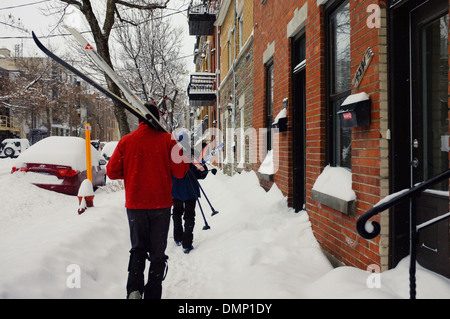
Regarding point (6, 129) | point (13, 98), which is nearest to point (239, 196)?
point (13, 98)

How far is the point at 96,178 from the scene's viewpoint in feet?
33.3

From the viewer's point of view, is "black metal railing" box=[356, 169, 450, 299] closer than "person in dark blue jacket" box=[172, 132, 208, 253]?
Yes

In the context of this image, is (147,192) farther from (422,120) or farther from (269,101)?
(269,101)

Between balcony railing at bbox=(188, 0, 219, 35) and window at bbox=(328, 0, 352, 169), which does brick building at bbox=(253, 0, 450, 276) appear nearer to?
window at bbox=(328, 0, 352, 169)

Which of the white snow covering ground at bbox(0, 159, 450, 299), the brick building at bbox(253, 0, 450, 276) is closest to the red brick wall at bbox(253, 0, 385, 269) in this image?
the brick building at bbox(253, 0, 450, 276)

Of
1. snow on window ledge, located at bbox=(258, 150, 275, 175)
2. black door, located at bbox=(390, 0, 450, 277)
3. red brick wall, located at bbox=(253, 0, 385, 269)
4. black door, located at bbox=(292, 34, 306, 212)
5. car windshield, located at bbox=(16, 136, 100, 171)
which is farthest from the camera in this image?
car windshield, located at bbox=(16, 136, 100, 171)

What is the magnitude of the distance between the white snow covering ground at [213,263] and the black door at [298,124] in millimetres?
323

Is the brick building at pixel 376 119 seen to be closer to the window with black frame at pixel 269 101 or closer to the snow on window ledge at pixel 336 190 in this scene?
the snow on window ledge at pixel 336 190

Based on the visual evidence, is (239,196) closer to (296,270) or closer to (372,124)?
(296,270)

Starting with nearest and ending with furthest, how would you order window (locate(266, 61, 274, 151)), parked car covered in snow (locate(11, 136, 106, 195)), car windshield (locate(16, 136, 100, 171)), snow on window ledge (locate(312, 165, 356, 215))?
1. snow on window ledge (locate(312, 165, 356, 215))
2. window (locate(266, 61, 274, 151))
3. parked car covered in snow (locate(11, 136, 106, 195))
4. car windshield (locate(16, 136, 100, 171))

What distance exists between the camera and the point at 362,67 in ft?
10.4

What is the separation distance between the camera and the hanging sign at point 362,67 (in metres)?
3.05

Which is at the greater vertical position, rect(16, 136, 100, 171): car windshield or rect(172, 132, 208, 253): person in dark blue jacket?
rect(16, 136, 100, 171): car windshield

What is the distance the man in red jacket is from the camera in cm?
305
